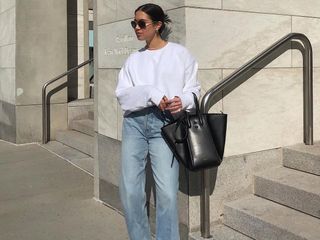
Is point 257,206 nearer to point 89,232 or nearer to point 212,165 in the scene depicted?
point 212,165

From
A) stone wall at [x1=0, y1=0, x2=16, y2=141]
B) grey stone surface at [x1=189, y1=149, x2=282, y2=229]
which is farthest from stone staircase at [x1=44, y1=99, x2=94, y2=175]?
grey stone surface at [x1=189, y1=149, x2=282, y2=229]

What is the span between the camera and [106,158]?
502cm

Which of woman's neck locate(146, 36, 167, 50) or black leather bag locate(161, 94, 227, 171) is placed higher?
woman's neck locate(146, 36, 167, 50)

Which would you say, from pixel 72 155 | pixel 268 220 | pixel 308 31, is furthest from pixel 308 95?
pixel 72 155

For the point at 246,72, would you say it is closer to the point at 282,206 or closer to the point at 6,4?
the point at 282,206

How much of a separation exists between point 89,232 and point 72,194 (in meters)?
1.29

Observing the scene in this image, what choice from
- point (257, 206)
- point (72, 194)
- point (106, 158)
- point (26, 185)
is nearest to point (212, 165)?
point (257, 206)

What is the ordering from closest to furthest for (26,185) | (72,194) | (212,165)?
(212,165) → (72,194) → (26,185)

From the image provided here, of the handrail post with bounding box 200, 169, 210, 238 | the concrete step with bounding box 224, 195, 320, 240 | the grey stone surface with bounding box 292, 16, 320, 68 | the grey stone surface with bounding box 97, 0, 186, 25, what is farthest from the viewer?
the grey stone surface with bounding box 292, 16, 320, 68

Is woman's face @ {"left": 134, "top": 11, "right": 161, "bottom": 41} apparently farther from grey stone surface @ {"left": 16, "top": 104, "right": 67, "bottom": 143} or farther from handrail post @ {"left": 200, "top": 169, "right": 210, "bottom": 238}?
grey stone surface @ {"left": 16, "top": 104, "right": 67, "bottom": 143}

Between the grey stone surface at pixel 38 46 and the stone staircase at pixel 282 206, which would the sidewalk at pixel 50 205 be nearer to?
the stone staircase at pixel 282 206

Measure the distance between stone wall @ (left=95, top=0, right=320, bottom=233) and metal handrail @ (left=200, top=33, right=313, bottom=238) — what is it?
69 millimetres

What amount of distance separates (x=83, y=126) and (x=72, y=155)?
1.11 m

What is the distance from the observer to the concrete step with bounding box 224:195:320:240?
3462 millimetres
